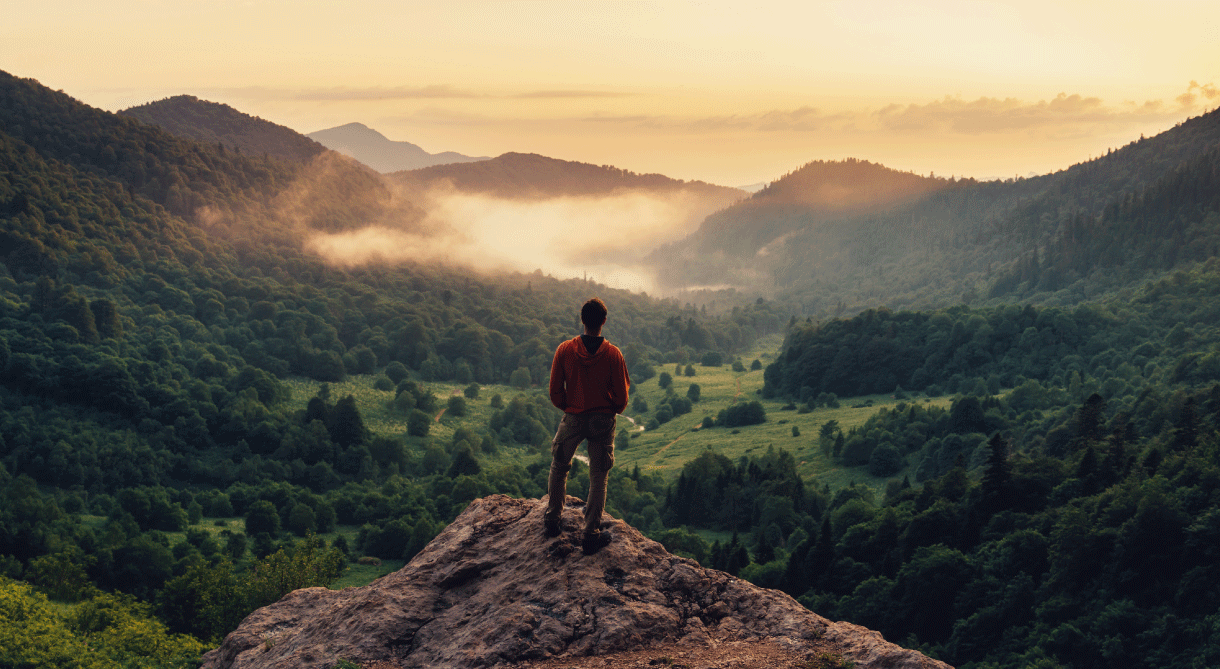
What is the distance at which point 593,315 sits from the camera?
53.9 ft

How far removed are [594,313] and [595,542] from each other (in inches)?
190

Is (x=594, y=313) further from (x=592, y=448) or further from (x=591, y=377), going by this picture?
(x=592, y=448)

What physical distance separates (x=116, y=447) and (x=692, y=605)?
154 m

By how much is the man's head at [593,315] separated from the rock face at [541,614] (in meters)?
4.70

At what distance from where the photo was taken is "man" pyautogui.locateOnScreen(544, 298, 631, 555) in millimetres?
16844

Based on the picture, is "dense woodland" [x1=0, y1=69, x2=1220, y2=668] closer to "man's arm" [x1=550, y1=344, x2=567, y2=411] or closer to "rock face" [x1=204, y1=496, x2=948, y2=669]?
"rock face" [x1=204, y1=496, x2=948, y2=669]

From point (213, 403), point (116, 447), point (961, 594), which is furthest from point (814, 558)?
point (213, 403)

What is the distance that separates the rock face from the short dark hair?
15.7 ft

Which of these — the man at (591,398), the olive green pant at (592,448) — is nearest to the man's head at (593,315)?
the man at (591,398)

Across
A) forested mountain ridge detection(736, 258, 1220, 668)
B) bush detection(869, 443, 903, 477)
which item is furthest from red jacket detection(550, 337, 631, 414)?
bush detection(869, 443, 903, 477)

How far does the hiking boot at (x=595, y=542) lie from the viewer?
1741 cm

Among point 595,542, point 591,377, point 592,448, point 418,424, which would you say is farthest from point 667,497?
point 591,377

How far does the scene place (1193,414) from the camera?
84.9 meters

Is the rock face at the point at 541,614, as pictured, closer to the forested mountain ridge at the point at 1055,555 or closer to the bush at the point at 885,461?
the forested mountain ridge at the point at 1055,555
